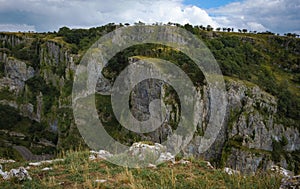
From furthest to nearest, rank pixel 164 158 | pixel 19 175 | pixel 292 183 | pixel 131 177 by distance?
pixel 164 158
pixel 19 175
pixel 131 177
pixel 292 183

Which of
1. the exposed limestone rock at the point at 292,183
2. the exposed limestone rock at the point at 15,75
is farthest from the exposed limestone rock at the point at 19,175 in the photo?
the exposed limestone rock at the point at 15,75

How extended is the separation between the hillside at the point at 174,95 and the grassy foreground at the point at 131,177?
16582 millimetres

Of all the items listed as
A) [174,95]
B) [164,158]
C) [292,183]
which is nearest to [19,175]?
[164,158]

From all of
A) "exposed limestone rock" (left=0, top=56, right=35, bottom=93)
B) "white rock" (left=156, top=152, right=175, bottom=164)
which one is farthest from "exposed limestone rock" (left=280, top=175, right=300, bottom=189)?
"exposed limestone rock" (left=0, top=56, right=35, bottom=93)

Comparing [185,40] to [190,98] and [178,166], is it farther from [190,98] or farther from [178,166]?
[178,166]

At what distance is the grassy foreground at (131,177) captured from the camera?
Answer: 9070mm

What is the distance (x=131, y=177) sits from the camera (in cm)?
940

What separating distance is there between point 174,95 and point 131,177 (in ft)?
179

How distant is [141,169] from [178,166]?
62.9 inches

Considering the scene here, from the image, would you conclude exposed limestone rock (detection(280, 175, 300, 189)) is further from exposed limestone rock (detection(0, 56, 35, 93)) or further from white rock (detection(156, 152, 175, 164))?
exposed limestone rock (detection(0, 56, 35, 93))

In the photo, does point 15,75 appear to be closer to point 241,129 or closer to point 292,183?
point 241,129

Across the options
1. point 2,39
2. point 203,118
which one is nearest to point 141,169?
point 203,118

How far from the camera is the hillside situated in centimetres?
6138

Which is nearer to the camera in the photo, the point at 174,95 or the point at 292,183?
the point at 292,183
